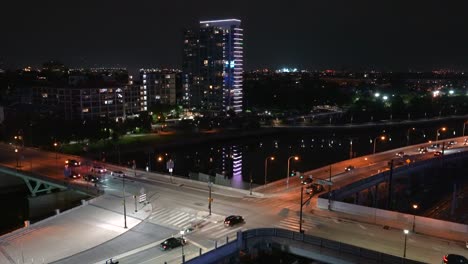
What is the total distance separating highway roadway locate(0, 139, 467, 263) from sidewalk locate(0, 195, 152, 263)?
4.18 ft

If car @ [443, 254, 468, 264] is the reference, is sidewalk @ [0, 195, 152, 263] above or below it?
below

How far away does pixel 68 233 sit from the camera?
33.0 metres

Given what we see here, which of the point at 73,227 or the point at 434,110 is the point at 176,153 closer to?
the point at 73,227

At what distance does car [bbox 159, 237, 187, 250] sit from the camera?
91.5 ft

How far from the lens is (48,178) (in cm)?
4784

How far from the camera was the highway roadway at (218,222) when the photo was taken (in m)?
27.8

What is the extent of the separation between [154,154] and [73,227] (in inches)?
1923

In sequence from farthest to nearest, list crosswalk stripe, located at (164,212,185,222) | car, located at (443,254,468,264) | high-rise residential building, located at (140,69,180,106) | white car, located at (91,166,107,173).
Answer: high-rise residential building, located at (140,69,180,106) → white car, located at (91,166,107,173) → crosswalk stripe, located at (164,212,185,222) → car, located at (443,254,468,264)

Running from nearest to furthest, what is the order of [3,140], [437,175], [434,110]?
1. [437,175]
2. [3,140]
3. [434,110]

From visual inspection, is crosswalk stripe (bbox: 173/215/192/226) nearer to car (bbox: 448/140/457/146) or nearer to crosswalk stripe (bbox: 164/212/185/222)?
crosswalk stripe (bbox: 164/212/185/222)

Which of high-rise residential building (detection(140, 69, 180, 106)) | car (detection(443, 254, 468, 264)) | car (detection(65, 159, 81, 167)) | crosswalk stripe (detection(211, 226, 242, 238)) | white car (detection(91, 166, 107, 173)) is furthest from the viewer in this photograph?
high-rise residential building (detection(140, 69, 180, 106))

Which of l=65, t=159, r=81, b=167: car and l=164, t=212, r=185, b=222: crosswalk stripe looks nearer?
l=164, t=212, r=185, b=222: crosswalk stripe

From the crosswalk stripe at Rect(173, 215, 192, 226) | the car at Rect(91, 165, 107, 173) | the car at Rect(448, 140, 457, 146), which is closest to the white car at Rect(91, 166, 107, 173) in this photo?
the car at Rect(91, 165, 107, 173)

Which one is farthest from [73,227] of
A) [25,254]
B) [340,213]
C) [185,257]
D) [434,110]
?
[434,110]
